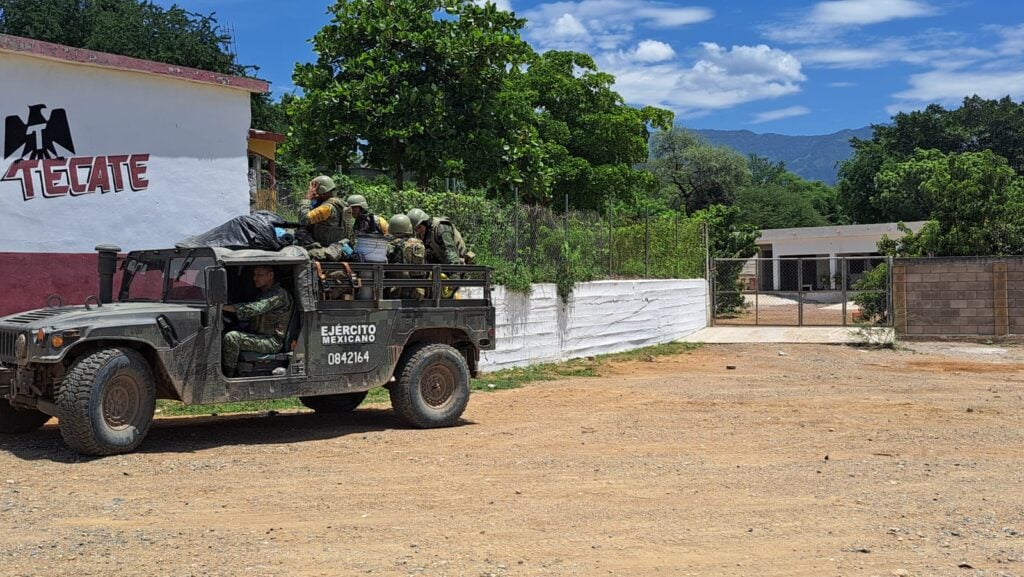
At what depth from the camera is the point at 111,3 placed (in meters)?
35.4

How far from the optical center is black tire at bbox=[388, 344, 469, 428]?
10.0m

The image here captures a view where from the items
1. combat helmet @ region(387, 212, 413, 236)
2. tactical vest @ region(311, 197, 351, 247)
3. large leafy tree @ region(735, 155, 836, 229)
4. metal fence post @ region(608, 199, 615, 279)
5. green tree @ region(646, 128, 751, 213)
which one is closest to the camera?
tactical vest @ region(311, 197, 351, 247)

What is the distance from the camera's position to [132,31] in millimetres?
31906

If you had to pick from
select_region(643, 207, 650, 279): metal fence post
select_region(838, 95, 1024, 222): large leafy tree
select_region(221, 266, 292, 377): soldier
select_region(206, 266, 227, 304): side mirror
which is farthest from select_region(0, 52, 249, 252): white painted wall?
select_region(838, 95, 1024, 222): large leafy tree

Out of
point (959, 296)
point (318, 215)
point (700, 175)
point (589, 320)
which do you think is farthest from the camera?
point (700, 175)

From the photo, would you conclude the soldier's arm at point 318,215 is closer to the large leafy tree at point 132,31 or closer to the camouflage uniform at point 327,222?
the camouflage uniform at point 327,222

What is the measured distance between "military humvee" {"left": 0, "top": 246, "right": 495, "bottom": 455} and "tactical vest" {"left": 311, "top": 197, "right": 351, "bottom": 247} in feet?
1.46

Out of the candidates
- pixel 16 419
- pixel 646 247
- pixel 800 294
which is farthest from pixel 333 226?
pixel 800 294

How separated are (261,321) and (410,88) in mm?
9637

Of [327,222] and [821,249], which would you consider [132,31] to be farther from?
[821,249]

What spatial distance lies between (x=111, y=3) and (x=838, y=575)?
3649 centimetres

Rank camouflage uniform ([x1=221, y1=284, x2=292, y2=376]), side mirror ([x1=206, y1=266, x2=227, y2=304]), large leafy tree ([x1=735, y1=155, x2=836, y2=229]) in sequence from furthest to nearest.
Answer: large leafy tree ([x1=735, y1=155, x2=836, y2=229]) → camouflage uniform ([x1=221, y1=284, x2=292, y2=376]) → side mirror ([x1=206, y1=266, x2=227, y2=304])

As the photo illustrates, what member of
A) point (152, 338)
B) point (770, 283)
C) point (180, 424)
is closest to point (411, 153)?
point (180, 424)

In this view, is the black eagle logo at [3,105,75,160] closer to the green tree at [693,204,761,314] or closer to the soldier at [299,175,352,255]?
the soldier at [299,175,352,255]
